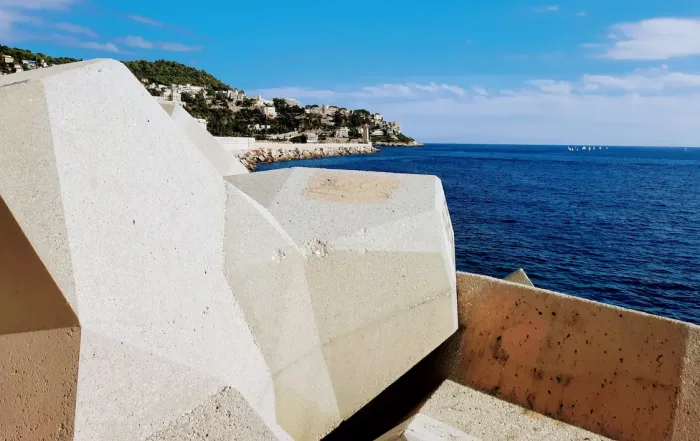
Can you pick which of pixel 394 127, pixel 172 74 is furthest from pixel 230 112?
pixel 394 127

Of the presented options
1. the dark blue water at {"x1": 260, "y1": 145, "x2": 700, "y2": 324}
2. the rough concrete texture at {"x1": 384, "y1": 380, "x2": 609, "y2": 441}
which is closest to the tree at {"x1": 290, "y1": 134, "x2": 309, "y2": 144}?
the dark blue water at {"x1": 260, "y1": 145, "x2": 700, "y2": 324}

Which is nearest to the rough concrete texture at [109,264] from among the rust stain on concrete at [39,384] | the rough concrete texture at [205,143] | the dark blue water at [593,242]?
the rust stain on concrete at [39,384]

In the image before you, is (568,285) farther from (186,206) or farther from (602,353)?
(186,206)

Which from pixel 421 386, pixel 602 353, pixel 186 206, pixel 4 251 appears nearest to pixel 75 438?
pixel 4 251

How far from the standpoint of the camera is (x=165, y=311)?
3.09 m

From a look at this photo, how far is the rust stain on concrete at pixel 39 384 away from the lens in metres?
2.67

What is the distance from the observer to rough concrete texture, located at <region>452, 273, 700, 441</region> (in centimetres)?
467

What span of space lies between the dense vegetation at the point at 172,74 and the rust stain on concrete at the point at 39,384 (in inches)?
4482

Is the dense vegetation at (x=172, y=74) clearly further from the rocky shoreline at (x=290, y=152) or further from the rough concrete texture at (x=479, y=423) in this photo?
the rough concrete texture at (x=479, y=423)

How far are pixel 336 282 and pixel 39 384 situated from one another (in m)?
2.24

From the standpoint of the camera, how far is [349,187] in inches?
217

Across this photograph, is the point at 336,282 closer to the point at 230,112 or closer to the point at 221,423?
the point at 221,423

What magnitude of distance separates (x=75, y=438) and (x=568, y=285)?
634 inches

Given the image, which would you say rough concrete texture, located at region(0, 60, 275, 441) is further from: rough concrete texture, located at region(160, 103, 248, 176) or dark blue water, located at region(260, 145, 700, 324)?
dark blue water, located at region(260, 145, 700, 324)
